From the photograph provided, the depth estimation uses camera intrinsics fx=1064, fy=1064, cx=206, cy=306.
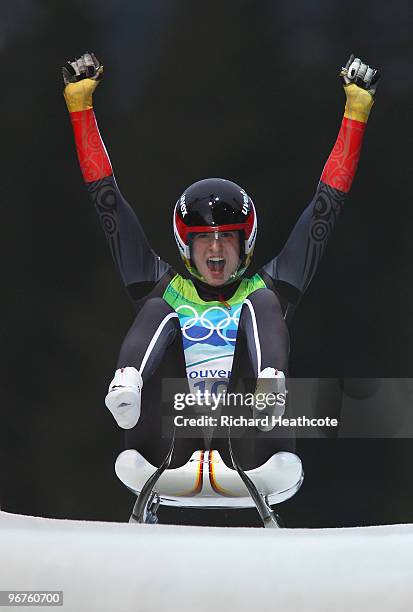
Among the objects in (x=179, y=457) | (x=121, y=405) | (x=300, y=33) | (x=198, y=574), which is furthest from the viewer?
(x=300, y=33)

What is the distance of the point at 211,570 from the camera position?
1.31 meters

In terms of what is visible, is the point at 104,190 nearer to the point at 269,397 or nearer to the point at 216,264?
the point at 216,264

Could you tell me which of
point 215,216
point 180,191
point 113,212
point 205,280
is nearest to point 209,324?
point 205,280

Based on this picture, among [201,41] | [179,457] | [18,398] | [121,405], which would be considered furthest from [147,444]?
[201,41]

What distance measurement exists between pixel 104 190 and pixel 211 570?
2.97 ft

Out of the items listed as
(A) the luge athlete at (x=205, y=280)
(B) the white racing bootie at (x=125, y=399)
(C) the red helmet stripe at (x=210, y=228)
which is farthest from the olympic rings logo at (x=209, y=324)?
(B) the white racing bootie at (x=125, y=399)

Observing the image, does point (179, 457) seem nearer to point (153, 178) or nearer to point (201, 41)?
point (153, 178)

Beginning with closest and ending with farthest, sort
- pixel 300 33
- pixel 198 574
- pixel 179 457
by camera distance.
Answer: pixel 198 574 → pixel 179 457 → pixel 300 33

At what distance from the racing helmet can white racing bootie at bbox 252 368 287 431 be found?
27 cm

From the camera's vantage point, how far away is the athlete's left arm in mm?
1979

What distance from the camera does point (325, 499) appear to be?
245cm

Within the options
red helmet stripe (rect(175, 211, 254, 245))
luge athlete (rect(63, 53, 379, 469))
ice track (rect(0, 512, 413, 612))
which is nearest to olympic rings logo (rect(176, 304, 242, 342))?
luge athlete (rect(63, 53, 379, 469))

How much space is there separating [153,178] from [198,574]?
127 centimetres

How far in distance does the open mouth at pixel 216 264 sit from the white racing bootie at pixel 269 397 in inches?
9.9
